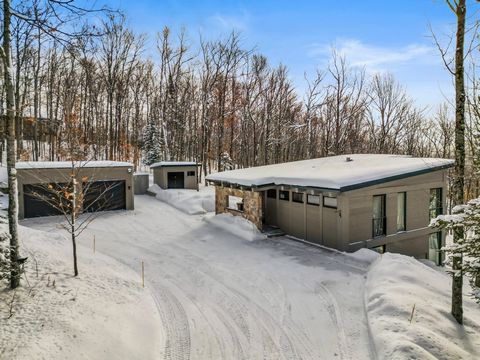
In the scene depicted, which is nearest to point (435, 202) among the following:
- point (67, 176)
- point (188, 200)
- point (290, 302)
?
point (290, 302)

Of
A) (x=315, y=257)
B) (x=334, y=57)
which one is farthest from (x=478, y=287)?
(x=334, y=57)

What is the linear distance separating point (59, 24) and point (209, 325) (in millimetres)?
6389

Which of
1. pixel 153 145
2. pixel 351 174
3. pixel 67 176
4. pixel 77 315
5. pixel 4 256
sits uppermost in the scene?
pixel 153 145

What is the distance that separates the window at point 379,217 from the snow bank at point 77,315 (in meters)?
9.24

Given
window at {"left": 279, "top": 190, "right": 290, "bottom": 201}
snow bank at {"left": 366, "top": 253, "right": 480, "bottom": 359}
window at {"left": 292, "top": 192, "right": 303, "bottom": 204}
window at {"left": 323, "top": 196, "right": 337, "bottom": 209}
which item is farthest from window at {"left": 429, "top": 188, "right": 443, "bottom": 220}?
window at {"left": 279, "top": 190, "right": 290, "bottom": 201}

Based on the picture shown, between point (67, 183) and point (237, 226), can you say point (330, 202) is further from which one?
point (67, 183)

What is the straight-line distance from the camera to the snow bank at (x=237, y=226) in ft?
46.6

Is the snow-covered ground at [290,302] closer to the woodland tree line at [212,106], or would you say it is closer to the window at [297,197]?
the window at [297,197]

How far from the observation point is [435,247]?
611 inches

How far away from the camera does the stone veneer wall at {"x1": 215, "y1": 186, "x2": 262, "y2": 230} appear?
14766 mm

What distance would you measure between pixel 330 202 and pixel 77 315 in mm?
9391

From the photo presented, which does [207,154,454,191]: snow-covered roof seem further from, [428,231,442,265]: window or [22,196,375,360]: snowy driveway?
[428,231,442,265]: window

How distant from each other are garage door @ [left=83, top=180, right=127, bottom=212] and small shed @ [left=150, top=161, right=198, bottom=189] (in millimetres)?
4431

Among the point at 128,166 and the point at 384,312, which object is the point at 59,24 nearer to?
the point at 384,312
